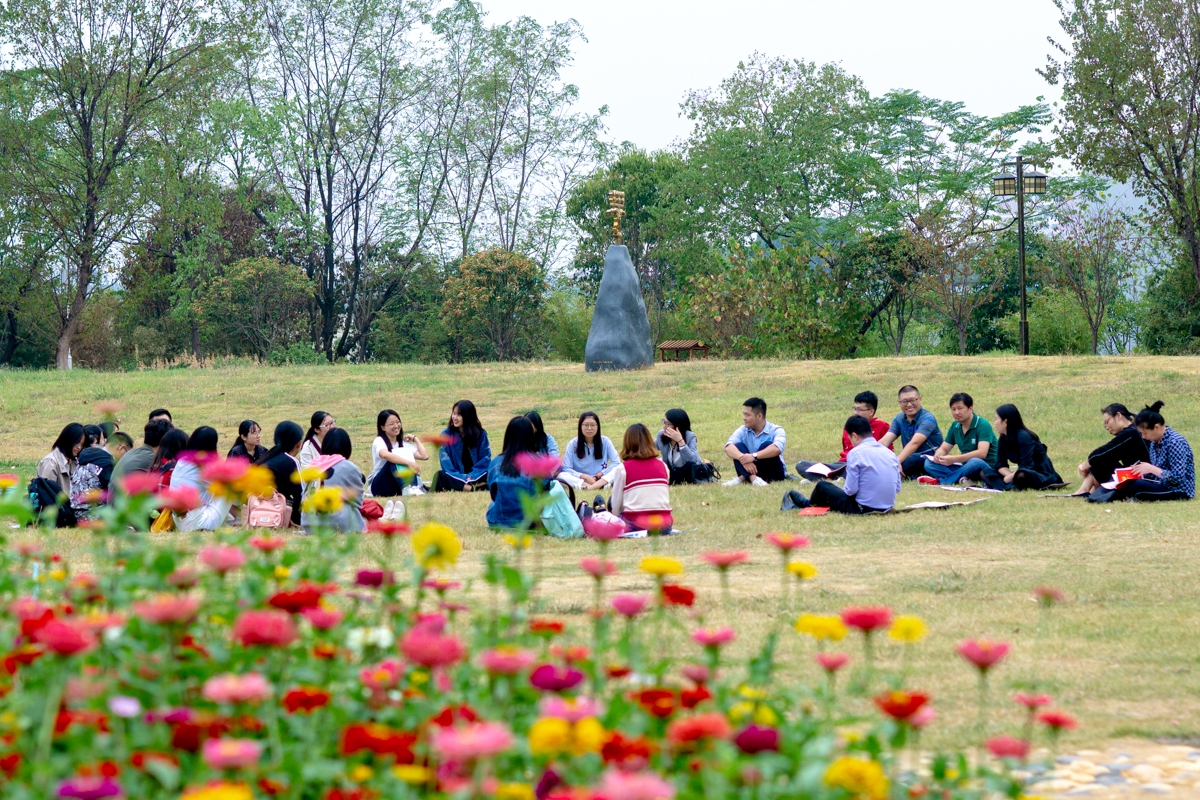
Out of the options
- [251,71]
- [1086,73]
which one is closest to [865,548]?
[1086,73]

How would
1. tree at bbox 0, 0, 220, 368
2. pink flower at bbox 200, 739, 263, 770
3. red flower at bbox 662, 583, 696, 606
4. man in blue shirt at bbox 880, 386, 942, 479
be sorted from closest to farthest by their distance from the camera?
pink flower at bbox 200, 739, 263, 770 < red flower at bbox 662, 583, 696, 606 < man in blue shirt at bbox 880, 386, 942, 479 < tree at bbox 0, 0, 220, 368

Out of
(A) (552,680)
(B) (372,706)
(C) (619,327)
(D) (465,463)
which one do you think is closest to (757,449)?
(D) (465,463)

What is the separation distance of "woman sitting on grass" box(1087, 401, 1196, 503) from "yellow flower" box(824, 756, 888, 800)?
31.6ft

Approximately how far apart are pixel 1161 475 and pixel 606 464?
4849 mm

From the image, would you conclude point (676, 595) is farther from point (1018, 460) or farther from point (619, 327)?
point (619, 327)

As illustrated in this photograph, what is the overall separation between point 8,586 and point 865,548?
638 cm

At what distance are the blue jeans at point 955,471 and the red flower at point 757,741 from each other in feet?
35.0

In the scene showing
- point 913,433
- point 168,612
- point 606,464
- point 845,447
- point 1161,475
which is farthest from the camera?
point 845,447

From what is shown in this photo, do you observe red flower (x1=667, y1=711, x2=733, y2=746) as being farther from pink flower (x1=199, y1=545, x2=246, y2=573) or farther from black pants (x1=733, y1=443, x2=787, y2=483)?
black pants (x1=733, y1=443, x2=787, y2=483)

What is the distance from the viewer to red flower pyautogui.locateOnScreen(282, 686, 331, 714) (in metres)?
2.15

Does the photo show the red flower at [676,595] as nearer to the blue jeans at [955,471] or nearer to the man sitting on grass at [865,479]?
the man sitting on grass at [865,479]

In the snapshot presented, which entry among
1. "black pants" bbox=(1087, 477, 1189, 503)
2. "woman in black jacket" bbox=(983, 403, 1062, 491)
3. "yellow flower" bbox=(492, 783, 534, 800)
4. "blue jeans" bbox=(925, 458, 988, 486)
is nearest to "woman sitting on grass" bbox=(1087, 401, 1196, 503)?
"black pants" bbox=(1087, 477, 1189, 503)

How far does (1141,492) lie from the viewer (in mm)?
Result: 10609

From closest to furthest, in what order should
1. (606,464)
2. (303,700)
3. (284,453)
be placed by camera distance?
(303,700) → (284,453) → (606,464)
